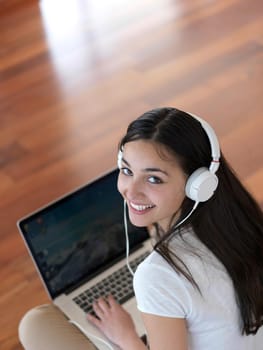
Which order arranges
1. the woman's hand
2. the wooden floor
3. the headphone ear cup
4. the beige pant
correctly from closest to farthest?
the headphone ear cup → the woman's hand → the beige pant → the wooden floor

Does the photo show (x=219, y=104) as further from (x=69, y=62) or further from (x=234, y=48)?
(x=69, y=62)

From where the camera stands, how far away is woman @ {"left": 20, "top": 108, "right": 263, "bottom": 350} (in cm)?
110

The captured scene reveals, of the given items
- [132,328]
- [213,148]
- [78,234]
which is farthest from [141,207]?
[78,234]

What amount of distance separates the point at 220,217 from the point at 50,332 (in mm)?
572

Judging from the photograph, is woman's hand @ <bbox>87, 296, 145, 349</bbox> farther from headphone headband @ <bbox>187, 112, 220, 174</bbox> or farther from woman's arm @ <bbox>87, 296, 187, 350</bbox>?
headphone headband @ <bbox>187, 112, 220, 174</bbox>

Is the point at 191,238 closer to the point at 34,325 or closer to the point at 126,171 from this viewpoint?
the point at 126,171

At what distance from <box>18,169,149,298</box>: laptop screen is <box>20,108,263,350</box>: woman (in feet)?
1.16

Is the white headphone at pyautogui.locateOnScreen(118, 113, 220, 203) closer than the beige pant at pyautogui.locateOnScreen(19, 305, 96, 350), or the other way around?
the white headphone at pyautogui.locateOnScreen(118, 113, 220, 203)

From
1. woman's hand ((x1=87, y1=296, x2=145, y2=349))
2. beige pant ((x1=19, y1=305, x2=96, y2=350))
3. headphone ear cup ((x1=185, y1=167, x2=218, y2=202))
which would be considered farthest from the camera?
beige pant ((x1=19, y1=305, x2=96, y2=350))

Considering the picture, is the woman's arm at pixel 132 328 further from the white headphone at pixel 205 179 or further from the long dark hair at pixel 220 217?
the white headphone at pixel 205 179

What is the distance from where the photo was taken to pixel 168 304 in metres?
1.10

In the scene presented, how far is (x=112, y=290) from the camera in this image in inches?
62.3

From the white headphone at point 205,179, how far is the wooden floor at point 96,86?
1008mm

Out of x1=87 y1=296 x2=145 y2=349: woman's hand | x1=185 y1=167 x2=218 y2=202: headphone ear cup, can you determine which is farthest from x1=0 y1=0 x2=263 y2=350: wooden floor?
x1=185 y1=167 x2=218 y2=202: headphone ear cup
